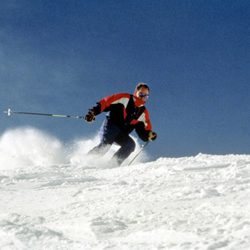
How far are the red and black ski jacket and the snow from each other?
4.00 metres

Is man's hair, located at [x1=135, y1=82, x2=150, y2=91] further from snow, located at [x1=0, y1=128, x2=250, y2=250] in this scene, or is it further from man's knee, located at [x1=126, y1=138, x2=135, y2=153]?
snow, located at [x1=0, y1=128, x2=250, y2=250]

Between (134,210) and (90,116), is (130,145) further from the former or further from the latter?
(134,210)

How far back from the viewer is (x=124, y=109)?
10.2 meters

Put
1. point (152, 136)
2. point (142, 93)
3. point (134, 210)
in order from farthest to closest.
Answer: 1. point (152, 136)
2. point (142, 93)
3. point (134, 210)

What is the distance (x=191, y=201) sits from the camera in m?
4.00

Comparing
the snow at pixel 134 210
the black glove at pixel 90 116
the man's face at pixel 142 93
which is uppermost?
the man's face at pixel 142 93

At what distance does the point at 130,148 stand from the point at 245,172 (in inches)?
209

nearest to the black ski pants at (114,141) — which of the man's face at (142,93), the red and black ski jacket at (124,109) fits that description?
the red and black ski jacket at (124,109)

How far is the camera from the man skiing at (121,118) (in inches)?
394

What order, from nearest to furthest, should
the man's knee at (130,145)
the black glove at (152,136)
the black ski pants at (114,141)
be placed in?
the black ski pants at (114,141) → the man's knee at (130,145) → the black glove at (152,136)

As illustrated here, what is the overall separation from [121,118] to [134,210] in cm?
635

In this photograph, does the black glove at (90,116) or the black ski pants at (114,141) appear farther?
the black ski pants at (114,141)

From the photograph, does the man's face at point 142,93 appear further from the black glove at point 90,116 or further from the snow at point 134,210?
the snow at point 134,210

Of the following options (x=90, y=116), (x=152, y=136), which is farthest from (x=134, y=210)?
(x=152, y=136)
